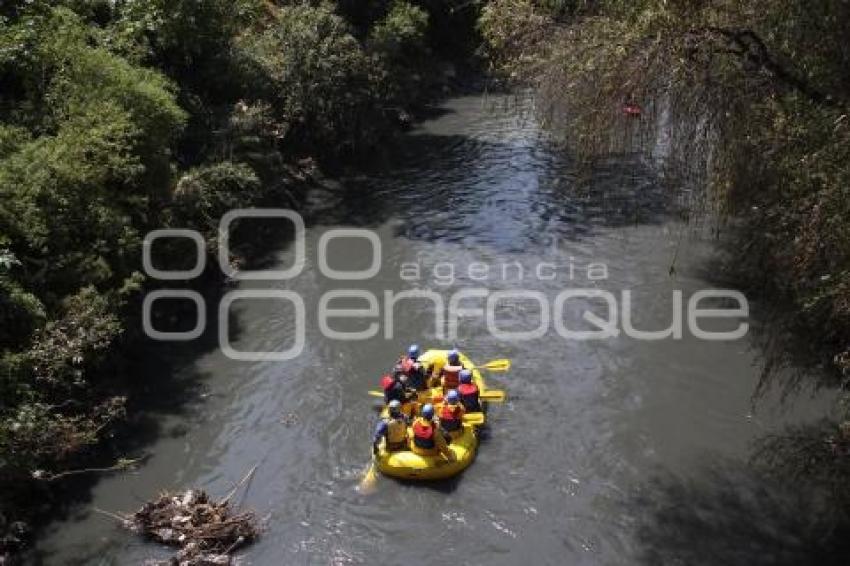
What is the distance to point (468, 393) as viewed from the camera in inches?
534

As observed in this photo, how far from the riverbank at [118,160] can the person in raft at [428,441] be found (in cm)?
472

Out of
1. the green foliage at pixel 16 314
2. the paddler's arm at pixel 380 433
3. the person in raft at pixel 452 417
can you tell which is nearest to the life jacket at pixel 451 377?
the person in raft at pixel 452 417

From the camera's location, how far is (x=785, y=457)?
9500 millimetres

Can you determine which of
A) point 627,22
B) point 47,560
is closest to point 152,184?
point 47,560

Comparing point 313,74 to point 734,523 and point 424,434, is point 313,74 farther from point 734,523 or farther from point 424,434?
point 734,523

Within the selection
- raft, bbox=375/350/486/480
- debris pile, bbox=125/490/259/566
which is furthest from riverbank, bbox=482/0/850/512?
debris pile, bbox=125/490/259/566

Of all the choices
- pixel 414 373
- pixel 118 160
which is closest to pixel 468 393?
pixel 414 373

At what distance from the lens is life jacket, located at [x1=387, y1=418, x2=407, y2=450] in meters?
12.7

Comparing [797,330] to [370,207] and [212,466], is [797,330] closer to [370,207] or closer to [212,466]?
[212,466]

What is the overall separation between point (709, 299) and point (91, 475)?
1244 centimetres

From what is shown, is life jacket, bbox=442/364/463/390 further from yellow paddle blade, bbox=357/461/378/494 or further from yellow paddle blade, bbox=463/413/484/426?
yellow paddle blade, bbox=357/461/378/494

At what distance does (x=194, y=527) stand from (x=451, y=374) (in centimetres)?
491

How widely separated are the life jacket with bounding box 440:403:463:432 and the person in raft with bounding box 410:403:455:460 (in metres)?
0.34

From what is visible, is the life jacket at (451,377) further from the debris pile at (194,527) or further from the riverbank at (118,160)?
the riverbank at (118,160)
